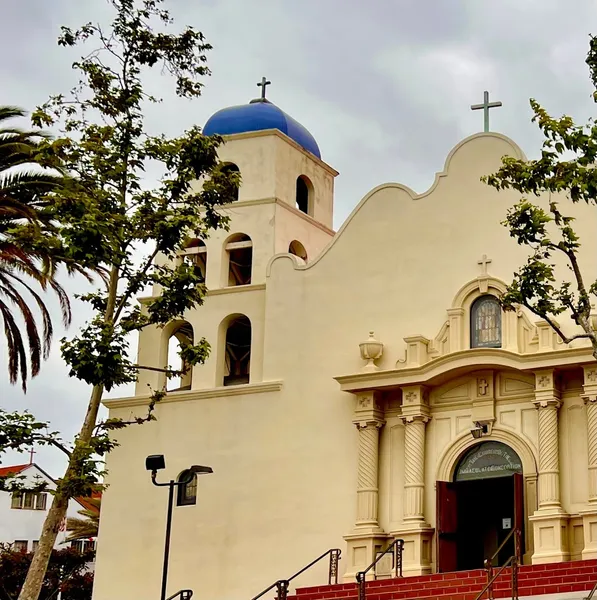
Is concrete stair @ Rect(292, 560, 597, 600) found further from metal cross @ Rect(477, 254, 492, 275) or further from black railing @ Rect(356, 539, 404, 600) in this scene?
metal cross @ Rect(477, 254, 492, 275)

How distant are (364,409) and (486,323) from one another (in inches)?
119

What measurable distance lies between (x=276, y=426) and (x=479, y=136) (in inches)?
294

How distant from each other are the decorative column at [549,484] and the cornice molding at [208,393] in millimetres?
6005

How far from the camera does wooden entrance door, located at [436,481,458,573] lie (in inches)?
966

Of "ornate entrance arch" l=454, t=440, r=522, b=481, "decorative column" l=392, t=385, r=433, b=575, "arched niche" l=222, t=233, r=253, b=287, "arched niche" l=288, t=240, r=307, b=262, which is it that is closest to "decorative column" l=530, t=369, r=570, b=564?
"ornate entrance arch" l=454, t=440, r=522, b=481

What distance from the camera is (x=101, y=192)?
68.4ft

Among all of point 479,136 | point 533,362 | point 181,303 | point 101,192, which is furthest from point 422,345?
point 101,192

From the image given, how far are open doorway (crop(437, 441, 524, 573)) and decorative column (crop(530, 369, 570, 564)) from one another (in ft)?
1.70

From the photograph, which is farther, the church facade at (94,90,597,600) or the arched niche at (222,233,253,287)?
the arched niche at (222,233,253,287)

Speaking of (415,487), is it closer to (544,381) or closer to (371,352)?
(371,352)

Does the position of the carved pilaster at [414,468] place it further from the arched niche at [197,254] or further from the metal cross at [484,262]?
the arched niche at [197,254]

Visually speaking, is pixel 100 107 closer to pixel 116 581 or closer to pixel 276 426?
pixel 276 426

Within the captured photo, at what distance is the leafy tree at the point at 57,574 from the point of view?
44.4m

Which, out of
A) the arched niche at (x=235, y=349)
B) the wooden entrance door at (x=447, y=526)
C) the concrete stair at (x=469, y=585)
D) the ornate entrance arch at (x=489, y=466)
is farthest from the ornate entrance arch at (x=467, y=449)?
the arched niche at (x=235, y=349)
